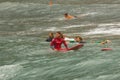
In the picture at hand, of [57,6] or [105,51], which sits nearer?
[105,51]

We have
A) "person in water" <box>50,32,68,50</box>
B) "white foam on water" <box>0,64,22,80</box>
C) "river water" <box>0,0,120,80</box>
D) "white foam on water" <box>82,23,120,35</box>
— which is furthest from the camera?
"white foam on water" <box>82,23,120,35</box>

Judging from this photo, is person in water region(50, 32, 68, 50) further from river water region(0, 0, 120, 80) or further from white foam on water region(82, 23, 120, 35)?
white foam on water region(82, 23, 120, 35)

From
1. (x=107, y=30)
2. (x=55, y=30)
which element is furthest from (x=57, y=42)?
(x=55, y=30)

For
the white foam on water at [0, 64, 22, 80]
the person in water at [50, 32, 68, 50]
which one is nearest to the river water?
the white foam on water at [0, 64, 22, 80]

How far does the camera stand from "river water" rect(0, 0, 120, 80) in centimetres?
1811

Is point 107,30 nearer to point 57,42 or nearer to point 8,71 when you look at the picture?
point 57,42

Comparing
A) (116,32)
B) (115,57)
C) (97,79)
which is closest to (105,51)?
(115,57)

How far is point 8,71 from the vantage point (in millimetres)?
19281

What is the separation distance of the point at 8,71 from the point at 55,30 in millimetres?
18759

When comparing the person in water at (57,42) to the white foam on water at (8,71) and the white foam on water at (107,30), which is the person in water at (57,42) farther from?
the white foam on water at (107,30)

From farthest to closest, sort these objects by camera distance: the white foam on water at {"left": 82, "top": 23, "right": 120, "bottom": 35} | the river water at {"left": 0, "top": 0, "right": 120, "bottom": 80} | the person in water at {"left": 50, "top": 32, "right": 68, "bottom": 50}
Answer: the white foam on water at {"left": 82, "top": 23, "right": 120, "bottom": 35}, the person in water at {"left": 50, "top": 32, "right": 68, "bottom": 50}, the river water at {"left": 0, "top": 0, "right": 120, "bottom": 80}

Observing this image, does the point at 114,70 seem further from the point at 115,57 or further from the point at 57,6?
the point at 57,6

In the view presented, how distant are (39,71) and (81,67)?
1926mm

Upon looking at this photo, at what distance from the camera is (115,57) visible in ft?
64.9
